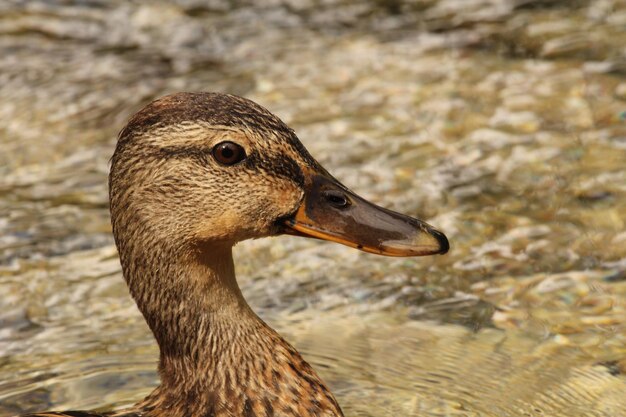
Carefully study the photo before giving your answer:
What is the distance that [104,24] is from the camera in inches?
338

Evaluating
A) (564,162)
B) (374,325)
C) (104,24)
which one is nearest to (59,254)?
(374,325)

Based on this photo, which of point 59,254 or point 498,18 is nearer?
point 59,254

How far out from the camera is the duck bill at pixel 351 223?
12.2ft

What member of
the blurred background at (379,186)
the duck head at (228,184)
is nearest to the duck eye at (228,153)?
the duck head at (228,184)

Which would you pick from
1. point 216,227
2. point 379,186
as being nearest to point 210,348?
point 216,227

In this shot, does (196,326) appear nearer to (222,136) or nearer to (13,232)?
(222,136)

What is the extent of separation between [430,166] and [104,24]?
342 centimetres

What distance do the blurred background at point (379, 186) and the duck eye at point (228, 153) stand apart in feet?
3.79

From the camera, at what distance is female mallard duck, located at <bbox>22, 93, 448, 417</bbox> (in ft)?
12.0

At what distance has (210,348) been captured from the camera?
151 inches

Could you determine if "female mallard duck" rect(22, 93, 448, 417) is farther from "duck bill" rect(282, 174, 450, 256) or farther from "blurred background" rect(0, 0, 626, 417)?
"blurred background" rect(0, 0, 626, 417)

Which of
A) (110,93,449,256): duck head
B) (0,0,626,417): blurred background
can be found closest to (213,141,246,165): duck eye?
(110,93,449,256): duck head

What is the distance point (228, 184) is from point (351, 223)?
0.43m

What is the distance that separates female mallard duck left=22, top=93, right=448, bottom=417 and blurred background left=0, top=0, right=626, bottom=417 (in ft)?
1.95
